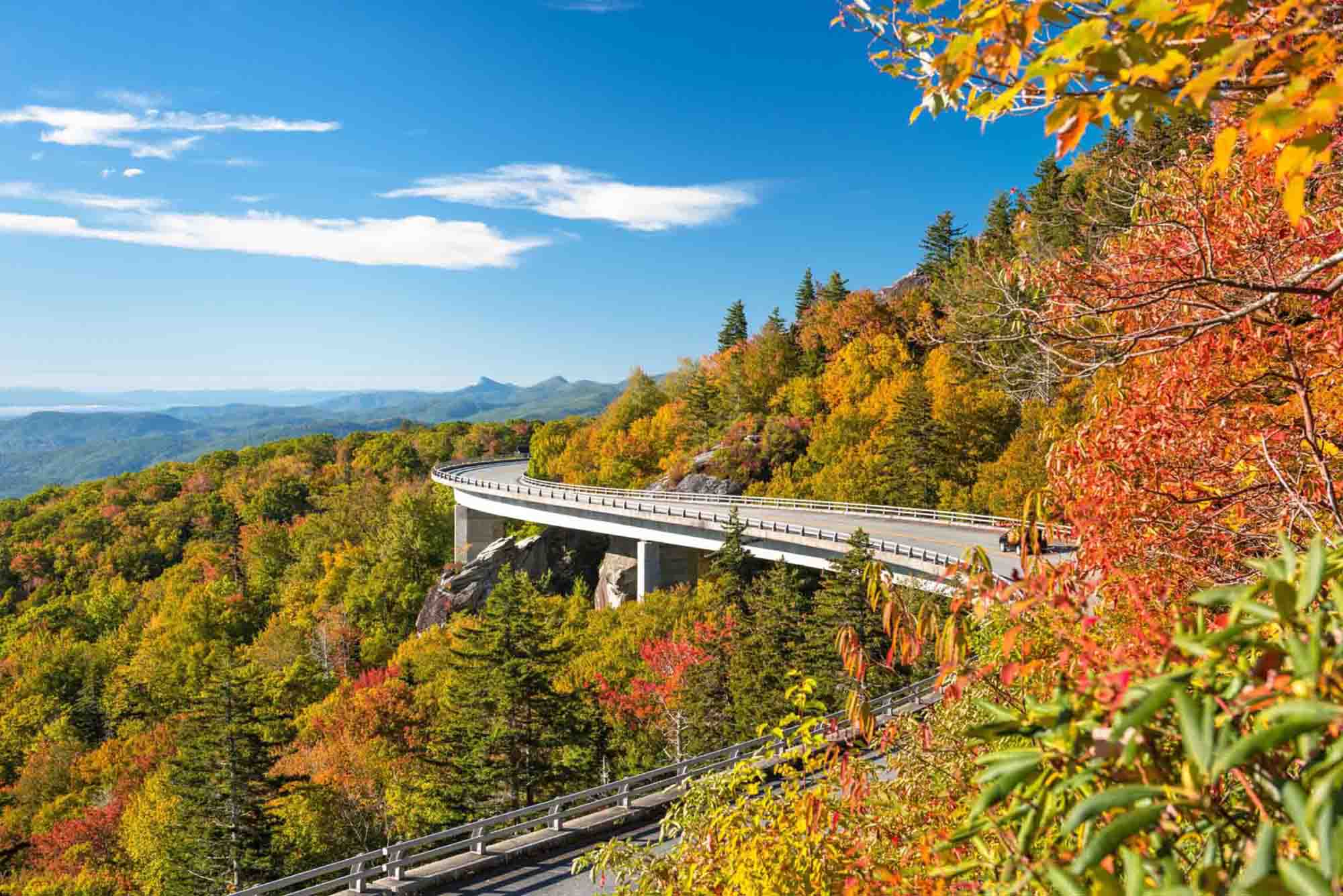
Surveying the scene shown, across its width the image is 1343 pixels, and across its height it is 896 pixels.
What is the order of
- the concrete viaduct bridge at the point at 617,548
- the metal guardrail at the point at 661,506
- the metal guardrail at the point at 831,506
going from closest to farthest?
the concrete viaduct bridge at the point at 617,548 → the metal guardrail at the point at 661,506 → the metal guardrail at the point at 831,506

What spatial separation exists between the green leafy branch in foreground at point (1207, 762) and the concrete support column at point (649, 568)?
40959 mm

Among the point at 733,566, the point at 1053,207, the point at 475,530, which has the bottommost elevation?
the point at 475,530

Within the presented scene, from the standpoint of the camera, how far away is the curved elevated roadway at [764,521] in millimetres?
29781

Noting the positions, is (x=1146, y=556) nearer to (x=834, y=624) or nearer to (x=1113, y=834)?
(x=1113, y=834)

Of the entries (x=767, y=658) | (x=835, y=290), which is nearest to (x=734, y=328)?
(x=835, y=290)

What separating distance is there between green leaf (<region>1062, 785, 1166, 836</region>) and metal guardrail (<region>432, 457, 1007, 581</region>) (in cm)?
2067

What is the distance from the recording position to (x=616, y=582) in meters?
44.9

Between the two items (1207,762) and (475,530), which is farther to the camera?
(475,530)

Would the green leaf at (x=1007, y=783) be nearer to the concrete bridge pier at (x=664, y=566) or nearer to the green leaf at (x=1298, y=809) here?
the green leaf at (x=1298, y=809)

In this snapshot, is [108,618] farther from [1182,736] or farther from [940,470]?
[1182,736]

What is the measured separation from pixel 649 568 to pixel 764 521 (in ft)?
30.5

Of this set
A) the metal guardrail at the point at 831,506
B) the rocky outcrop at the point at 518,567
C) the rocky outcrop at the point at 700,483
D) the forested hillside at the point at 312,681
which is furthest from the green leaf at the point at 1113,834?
the rocky outcrop at the point at 700,483

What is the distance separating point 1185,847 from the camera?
301 centimetres

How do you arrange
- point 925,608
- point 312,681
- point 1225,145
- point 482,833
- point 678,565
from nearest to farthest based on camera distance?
1. point 1225,145
2. point 925,608
3. point 482,833
4. point 312,681
5. point 678,565
